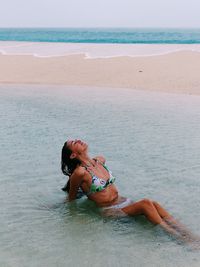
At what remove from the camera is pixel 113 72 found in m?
20.7

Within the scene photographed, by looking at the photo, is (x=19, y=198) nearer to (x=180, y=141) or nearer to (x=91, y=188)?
(x=91, y=188)

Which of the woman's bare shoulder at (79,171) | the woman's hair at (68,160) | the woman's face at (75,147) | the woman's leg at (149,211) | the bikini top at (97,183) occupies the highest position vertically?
the woman's face at (75,147)

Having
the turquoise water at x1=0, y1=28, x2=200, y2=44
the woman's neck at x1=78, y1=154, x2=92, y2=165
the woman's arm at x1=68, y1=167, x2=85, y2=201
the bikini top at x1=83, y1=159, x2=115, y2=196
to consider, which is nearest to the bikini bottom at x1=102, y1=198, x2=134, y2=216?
the bikini top at x1=83, y1=159, x2=115, y2=196

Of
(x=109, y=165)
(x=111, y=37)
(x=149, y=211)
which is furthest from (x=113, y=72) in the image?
(x=111, y=37)

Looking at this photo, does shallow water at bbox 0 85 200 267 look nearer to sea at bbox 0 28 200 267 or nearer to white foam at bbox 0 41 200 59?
sea at bbox 0 28 200 267

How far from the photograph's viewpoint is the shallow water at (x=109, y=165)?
4945 millimetres

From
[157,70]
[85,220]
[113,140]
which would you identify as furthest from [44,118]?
[157,70]

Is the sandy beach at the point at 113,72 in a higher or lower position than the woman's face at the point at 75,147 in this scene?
lower

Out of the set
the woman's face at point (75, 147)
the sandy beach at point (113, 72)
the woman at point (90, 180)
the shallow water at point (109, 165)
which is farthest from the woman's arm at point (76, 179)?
the sandy beach at point (113, 72)

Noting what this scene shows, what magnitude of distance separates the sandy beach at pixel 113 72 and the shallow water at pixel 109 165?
3888mm

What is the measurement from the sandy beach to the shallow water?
389cm

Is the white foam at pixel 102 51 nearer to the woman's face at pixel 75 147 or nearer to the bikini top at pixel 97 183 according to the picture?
the woman's face at pixel 75 147

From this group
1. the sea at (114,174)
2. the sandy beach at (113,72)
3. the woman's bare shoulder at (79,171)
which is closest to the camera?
the sea at (114,174)

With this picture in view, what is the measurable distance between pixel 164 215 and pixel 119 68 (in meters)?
16.4
